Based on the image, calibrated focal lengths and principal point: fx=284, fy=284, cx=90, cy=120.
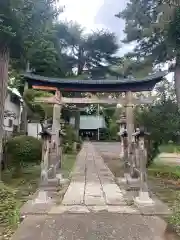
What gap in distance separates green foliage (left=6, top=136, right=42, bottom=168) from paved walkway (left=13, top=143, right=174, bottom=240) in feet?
8.97

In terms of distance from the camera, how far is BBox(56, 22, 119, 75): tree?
2969cm

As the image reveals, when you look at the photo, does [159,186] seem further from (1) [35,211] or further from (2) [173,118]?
(1) [35,211]

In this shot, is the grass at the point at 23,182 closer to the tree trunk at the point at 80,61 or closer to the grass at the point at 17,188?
the grass at the point at 17,188

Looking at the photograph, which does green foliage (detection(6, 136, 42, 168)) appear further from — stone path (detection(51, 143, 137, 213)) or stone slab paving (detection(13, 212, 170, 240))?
stone slab paving (detection(13, 212, 170, 240))

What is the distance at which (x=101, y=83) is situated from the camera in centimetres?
938

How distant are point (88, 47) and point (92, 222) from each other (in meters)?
27.3

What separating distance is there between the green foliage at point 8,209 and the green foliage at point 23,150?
3.70m

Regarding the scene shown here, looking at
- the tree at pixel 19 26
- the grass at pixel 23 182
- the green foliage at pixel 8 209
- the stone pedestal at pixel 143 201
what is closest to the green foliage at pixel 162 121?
the grass at pixel 23 182

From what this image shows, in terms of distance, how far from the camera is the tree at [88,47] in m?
29.7

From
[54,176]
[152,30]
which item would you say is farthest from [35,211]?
[152,30]

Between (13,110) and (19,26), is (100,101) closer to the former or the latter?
(19,26)

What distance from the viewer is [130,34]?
747 inches

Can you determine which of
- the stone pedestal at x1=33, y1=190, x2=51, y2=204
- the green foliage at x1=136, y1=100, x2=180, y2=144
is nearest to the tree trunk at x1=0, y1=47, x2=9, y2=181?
the stone pedestal at x1=33, y1=190, x2=51, y2=204

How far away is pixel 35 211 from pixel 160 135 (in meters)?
6.78
